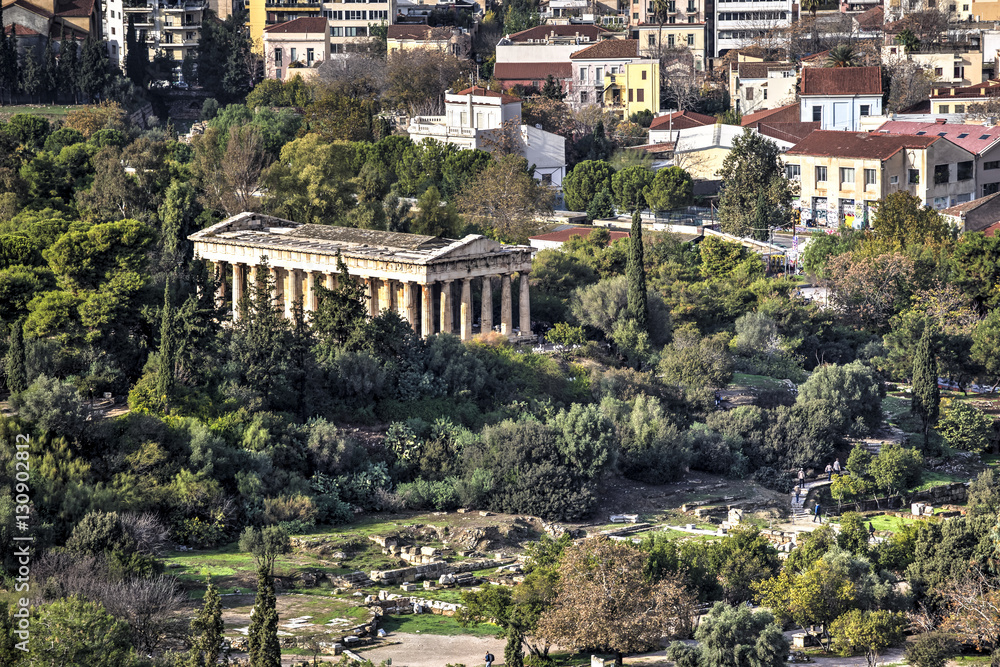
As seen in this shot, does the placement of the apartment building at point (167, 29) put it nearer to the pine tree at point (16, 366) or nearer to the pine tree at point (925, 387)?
the pine tree at point (925, 387)

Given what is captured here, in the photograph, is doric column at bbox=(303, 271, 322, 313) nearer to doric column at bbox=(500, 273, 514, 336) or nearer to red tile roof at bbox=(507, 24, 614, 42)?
doric column at bbox=(500, 273, 514, 336)

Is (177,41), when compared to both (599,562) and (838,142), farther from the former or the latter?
(599,562)

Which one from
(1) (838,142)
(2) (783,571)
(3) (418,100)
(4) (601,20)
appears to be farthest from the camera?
(4) (601,20)

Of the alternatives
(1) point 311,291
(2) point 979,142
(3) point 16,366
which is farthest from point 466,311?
(2) point 979,142

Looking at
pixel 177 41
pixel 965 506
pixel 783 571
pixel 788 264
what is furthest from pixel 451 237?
pixel 177 41

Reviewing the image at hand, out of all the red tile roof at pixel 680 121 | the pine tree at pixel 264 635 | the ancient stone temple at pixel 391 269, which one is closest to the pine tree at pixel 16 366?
the ancient stone temple at pixel 391 269

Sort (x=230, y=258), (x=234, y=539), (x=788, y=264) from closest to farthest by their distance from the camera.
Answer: (x=234, y=539), (x=230, y=258), (x=788, y=264)
